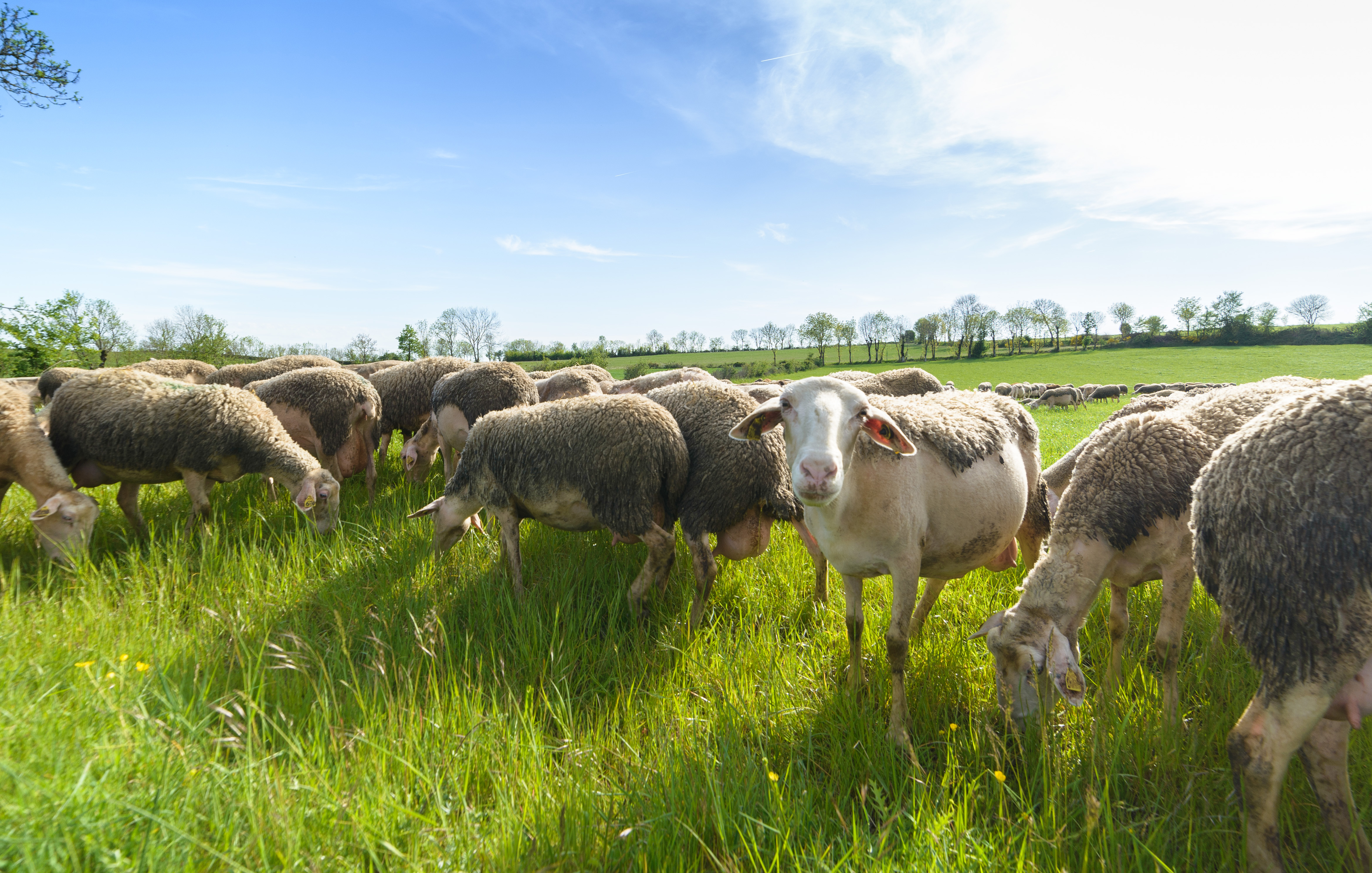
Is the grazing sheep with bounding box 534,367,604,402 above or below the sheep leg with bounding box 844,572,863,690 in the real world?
above

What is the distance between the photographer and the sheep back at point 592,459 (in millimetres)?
4215

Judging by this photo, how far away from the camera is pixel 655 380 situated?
1049 cm

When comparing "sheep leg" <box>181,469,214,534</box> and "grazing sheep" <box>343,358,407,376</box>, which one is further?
"grazing sheep" <box>343,358,407,376</box>

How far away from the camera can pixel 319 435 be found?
757 centimetres

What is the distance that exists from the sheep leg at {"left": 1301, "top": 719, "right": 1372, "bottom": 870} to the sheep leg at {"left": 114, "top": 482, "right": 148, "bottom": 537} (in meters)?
8.86

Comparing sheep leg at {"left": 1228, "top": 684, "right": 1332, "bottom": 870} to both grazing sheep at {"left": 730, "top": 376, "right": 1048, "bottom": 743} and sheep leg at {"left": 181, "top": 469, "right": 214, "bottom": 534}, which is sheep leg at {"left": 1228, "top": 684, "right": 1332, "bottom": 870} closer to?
grazing sheep at {"left": 730, "top": 376, "right": 1048, "bottom": 743}

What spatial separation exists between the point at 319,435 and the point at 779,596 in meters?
6.59

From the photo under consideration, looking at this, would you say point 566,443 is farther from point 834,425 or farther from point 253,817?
point 253,817

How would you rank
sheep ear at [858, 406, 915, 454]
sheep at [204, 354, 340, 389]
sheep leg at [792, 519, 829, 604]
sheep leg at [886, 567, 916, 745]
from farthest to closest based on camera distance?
sheep at [204, 354, 340, 389] < sheep leg at [792, 519, 829, 604] < sheep leg at [886, 567, 916, 745] < sheep ear at [858, 406, 915, 454]

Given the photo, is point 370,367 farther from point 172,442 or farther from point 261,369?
point 172,442

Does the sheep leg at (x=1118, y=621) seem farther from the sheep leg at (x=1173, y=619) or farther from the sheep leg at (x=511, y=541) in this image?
the sheep leg at (x=511, y=541)

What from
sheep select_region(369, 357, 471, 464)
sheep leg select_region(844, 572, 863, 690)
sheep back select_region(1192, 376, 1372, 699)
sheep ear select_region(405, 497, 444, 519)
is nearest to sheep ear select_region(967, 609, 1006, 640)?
sheep leg select_region(844, 572, 863, 690)

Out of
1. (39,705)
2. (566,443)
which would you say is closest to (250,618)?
(39,705)

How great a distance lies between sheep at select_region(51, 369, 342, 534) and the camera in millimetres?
5500
